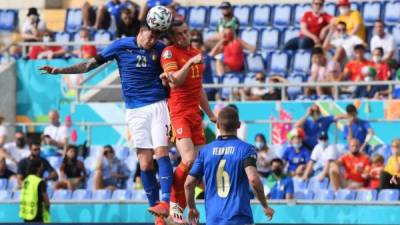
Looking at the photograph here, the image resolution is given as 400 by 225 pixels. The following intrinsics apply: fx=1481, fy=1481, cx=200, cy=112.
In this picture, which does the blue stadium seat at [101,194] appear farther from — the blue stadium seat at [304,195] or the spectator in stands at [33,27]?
the spectator in stands at [33,27]

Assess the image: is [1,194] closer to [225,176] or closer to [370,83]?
[370,83]

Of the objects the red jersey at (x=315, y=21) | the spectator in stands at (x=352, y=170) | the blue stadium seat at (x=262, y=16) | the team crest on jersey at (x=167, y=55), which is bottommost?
the spectator in stands at (x=352, y=170)

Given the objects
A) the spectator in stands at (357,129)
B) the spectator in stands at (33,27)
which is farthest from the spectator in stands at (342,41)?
the spectator in stands at (33,27)

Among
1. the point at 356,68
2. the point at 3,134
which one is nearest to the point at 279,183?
the point at 356,68

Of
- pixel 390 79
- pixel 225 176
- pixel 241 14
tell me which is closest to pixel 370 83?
pixel 390 79

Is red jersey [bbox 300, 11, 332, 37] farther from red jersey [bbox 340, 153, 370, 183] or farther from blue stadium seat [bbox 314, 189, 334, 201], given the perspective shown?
blue stadium seat [bbox 314, 189, 334, 201]

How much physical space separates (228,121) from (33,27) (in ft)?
48.9

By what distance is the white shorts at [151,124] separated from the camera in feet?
47.8

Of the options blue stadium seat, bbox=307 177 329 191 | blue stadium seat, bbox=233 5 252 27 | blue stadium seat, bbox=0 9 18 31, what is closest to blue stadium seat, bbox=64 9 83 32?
blue stadium seat, bbox=0 9 18 31

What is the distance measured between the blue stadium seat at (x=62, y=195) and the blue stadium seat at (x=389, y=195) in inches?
183

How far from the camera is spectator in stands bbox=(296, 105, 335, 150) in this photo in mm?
21281

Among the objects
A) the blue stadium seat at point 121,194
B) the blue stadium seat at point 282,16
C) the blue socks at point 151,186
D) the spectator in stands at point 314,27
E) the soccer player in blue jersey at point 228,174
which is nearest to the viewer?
the soccer player in blue jersey at point 228,174

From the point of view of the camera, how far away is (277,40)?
81.7 feet

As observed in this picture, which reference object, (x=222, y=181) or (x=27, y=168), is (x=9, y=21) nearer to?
(x=27, y=168)
